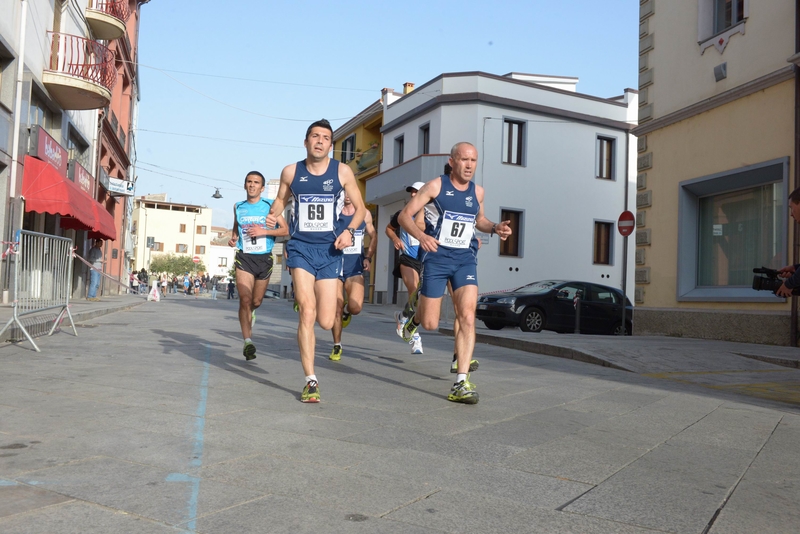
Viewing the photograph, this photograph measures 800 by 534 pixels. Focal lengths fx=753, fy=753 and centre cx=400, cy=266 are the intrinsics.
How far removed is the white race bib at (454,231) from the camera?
20.1ft

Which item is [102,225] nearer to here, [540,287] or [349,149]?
[540,287]

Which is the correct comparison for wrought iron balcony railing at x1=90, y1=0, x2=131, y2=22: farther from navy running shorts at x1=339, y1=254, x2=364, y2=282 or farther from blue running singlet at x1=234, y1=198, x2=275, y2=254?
navy running shorts at x1=339, y1=254, x2=364, y2=282

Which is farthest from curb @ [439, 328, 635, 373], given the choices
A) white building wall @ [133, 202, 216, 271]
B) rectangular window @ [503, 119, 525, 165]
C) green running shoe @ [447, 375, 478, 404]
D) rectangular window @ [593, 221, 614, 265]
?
white building wall @ [133, 202, 216, 271]

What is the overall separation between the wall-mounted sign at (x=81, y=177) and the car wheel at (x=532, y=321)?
1356 centimetres

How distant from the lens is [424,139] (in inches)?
1235

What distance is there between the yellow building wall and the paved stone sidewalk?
653 cm

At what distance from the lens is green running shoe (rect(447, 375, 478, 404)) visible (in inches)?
217

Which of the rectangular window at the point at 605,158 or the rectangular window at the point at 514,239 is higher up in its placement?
the rectangular window at the point at 605,158

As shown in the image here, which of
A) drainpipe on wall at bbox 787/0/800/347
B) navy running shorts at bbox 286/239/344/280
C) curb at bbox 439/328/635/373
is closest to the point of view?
navy running shorts at bbox 286/239/344/280

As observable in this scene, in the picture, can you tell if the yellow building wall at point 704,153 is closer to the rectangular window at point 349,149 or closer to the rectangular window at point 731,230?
the rectangular window at point 731,230

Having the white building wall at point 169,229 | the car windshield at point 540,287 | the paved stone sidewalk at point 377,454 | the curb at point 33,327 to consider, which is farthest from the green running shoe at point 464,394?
the white building wall at point 169,229

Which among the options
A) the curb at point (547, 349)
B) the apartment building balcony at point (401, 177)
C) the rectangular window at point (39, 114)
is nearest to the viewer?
the curb at point (547, 349)

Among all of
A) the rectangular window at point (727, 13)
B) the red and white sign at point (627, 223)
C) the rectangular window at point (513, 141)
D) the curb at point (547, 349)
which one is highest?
the rectangular window at point (513, 141)

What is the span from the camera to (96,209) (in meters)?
22.4
